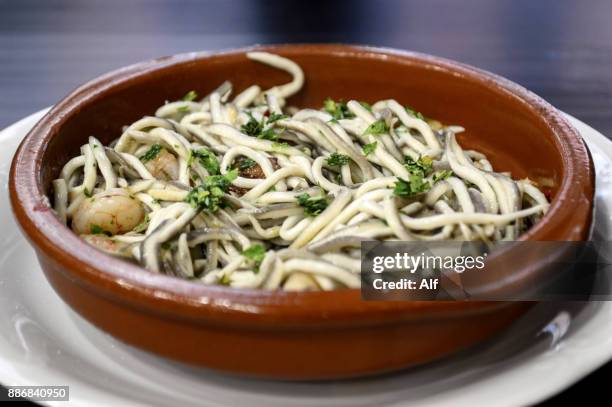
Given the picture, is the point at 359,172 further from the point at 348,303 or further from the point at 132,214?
the point at 348,303

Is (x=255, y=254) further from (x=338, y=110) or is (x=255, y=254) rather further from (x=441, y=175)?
(x=338, y=110)

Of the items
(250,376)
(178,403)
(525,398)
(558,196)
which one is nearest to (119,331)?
(178,403)

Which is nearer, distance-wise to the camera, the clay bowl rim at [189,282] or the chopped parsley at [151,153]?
the clay bowl rim at [189,282]

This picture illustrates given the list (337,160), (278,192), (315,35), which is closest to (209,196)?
(278,192)

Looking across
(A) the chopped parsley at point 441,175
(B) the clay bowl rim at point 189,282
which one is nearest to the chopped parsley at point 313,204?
(A) the chopped parsley at point 441,175

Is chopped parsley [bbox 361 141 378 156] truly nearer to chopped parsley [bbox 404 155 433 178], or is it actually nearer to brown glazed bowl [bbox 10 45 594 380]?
chopped parsley [bbox 404 155 433 178]

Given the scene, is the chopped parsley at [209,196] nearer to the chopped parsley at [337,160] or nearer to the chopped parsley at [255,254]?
the chopped parsley at [255,254]
